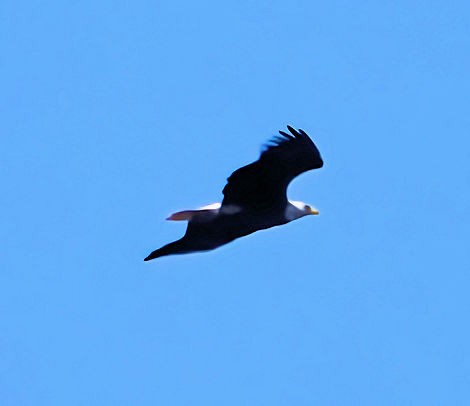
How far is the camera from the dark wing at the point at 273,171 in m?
32.7

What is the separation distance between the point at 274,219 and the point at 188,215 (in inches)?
53.4

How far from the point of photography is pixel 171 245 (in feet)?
110

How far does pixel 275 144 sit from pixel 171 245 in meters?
2.16

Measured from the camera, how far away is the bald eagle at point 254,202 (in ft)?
107

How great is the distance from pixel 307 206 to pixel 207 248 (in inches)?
69.0

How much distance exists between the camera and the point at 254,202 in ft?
109

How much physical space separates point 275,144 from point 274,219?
1.37 metres

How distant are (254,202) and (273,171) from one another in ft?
1.86

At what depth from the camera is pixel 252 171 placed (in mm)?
32750

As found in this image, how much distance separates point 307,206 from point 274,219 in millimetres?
917

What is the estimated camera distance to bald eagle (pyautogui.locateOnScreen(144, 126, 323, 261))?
32750mm

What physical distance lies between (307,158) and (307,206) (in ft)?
4.85

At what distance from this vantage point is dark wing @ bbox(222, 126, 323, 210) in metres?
32.7

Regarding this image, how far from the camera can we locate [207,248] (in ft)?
110
